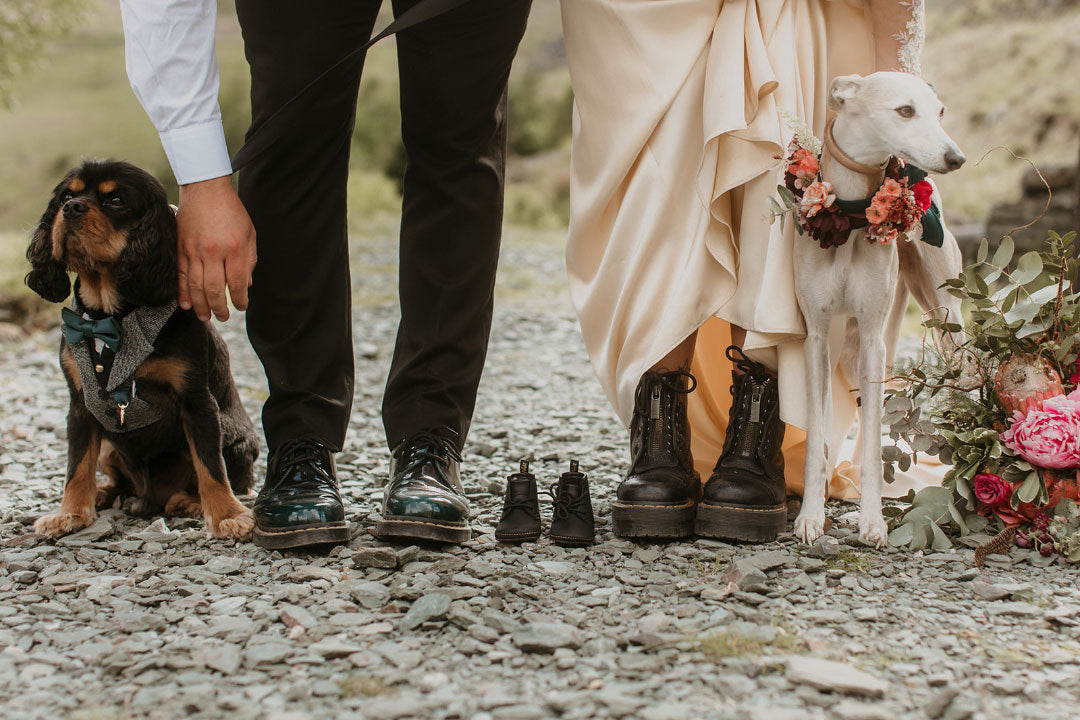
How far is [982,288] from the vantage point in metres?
2.80

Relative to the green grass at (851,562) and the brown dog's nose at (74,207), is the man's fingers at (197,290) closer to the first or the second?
the brown dog's nose at (74,207)

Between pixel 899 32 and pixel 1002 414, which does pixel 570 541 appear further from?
pixel 899 32

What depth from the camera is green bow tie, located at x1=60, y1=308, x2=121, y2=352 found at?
279 cm

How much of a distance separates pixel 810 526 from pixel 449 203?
1365 millimetres

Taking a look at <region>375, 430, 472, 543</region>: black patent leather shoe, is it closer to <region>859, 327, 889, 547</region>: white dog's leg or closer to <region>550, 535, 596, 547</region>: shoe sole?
<region>550, 535, 596, 547</region>: shoe sole

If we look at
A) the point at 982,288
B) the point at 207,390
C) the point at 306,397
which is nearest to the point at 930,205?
the point at 982,288

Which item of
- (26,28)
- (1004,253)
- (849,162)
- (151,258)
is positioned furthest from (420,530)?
(26,28)

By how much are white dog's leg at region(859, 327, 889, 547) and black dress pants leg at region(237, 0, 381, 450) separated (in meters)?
1.49

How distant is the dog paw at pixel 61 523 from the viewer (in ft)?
9.55

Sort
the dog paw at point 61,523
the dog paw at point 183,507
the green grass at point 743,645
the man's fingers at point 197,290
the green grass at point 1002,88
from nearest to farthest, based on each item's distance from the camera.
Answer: the green grass at point 743,645
the man's fingers at point 197,290
the dog paw at point 61,523
the dog paw at point 183,507
the green grass at point 1002,88

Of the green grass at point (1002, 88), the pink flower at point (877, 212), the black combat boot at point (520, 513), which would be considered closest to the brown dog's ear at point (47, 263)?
the black combat boot at point (520, 513)

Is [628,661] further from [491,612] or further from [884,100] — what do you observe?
[884,100]

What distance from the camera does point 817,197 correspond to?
2.51 m

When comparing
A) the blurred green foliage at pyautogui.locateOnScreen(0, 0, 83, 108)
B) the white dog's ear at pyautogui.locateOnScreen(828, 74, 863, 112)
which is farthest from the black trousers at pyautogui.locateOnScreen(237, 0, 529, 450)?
the blurred green foliage at pyautogui.locateOnScreen(0, 0, 83, 108)
